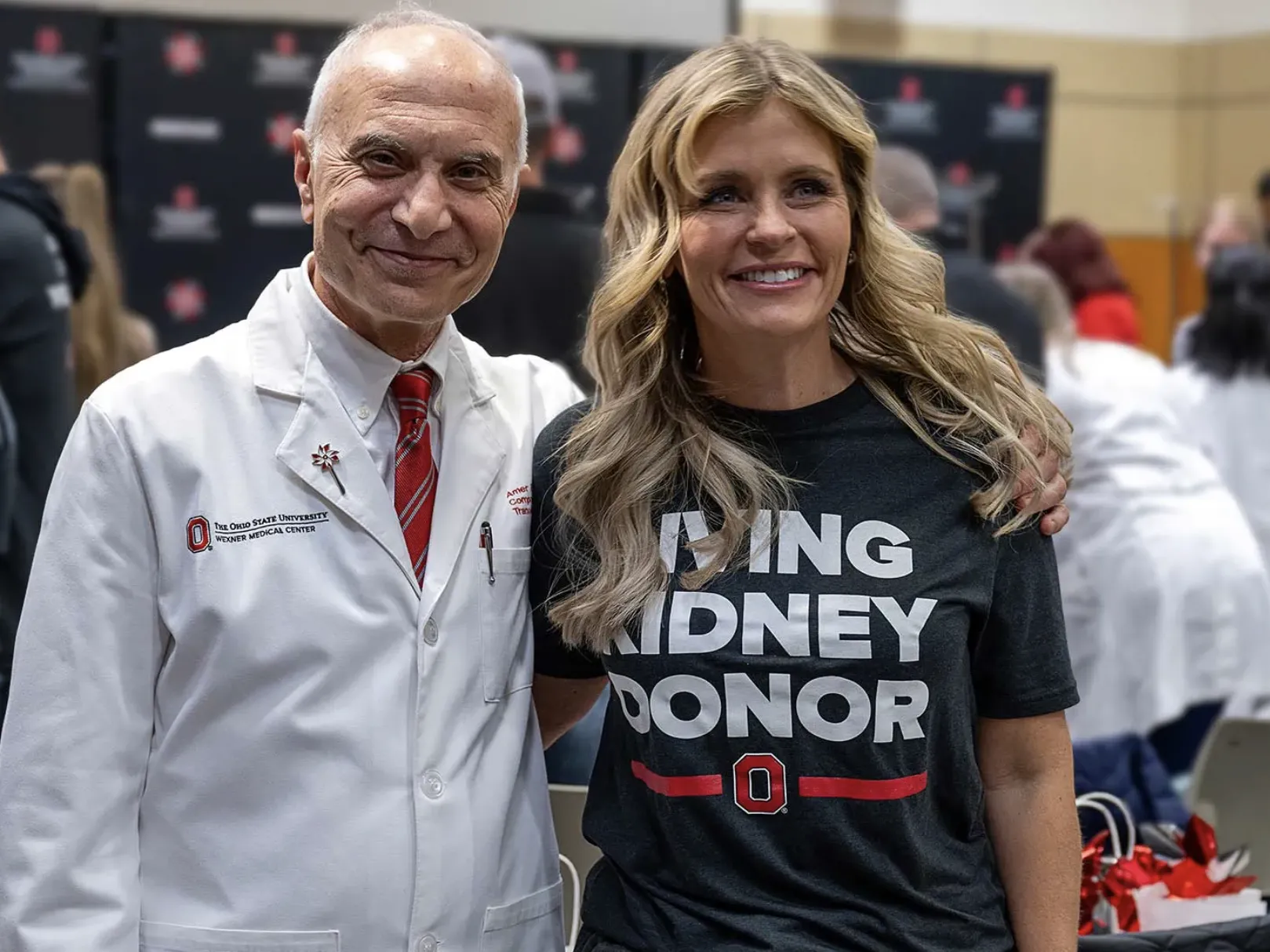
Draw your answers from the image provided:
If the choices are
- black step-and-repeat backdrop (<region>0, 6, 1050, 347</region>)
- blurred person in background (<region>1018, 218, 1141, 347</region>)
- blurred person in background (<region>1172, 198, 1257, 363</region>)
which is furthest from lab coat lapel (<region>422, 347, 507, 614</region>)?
blurred person in background (<region>1172, 198, 1257, 363</region>)

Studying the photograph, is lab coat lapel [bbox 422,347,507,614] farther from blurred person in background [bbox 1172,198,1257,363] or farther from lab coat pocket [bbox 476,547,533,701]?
blurred person in background [bbox 1172,198,1257,363]

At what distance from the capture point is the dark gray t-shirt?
5.80ft

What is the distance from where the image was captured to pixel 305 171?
1.92 metres

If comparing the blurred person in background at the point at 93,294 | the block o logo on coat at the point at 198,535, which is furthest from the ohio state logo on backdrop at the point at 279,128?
the block o logo on coat at the point at 198,535

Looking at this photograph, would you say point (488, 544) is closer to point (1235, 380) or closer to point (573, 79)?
point (1235, 380)

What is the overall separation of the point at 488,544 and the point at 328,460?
0.70 feet

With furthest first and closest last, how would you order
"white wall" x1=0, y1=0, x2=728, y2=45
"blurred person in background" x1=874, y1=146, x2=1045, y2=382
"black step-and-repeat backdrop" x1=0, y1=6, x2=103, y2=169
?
"white wall" x1=0, y1=0, x2=728, y2=45 < "black step-and-repeat backdrop" x1=0, y1=6, x2=103, y2=169 < "blurred person in background" x1=874, y1=146, x2=1045, y2=382

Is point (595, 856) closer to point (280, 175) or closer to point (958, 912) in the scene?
point (958, 912)

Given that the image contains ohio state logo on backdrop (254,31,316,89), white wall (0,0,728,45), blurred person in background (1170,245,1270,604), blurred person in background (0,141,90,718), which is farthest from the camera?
white wall (0,0,728,45)

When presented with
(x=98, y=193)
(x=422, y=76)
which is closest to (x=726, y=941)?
(x=422, y=76)

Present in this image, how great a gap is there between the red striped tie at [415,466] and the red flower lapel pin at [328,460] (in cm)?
8

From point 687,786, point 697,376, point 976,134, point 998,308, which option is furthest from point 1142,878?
point 976,134

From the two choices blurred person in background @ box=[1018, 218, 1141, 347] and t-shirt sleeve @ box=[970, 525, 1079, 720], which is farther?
blurred person in background @ box=[1018, 218, 1141, 347]

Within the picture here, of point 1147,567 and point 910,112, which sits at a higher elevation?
point 910,112
